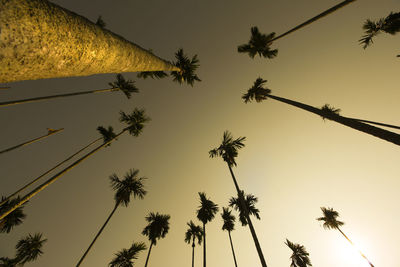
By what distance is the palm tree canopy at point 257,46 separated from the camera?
13.5m

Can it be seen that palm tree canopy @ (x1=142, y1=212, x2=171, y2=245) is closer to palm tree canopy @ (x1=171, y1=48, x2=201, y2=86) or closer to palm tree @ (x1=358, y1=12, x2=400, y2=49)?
palm tree canopy @ (x1=171, y1=48, x2=201, y2=86)

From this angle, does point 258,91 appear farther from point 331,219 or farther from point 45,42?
point 331,219

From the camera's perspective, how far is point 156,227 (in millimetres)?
20312

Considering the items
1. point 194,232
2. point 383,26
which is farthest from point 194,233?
point 383,26

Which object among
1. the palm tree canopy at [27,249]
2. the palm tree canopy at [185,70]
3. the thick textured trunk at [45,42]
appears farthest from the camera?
the palm tree canopy at [27,249]

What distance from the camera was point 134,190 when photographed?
1831 cm

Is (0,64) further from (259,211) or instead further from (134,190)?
(259,211)

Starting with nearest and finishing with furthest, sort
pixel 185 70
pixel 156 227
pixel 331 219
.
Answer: pixel 185 70
pixel 156 227
pixel 331 219

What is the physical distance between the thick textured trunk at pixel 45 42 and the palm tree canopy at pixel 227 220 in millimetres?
25865

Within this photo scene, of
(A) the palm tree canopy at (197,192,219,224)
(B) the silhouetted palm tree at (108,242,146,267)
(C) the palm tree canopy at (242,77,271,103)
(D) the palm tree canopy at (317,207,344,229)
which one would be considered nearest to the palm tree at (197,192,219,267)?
(A) the palm tree canopy at (197,192,219,224)

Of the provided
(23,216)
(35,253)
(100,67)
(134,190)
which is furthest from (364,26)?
(35,253)

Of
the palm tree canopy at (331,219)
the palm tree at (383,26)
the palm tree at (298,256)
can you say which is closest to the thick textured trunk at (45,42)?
the palm tree at (383,26)

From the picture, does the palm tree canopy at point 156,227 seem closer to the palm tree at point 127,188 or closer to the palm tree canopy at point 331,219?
the palm tree at point 127,188

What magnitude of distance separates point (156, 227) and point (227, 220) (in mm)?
10561
